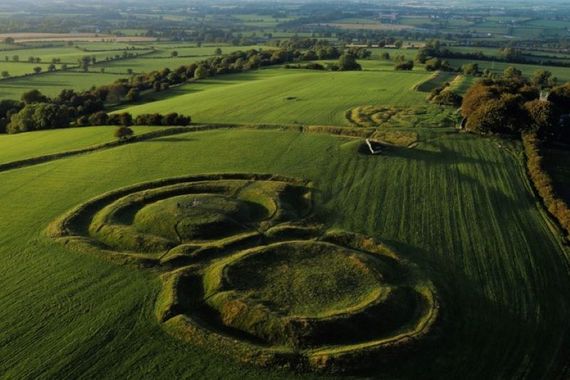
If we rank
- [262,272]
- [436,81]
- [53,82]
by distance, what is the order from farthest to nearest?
1. [53,82]
2. [436,81]
3. [262,272]

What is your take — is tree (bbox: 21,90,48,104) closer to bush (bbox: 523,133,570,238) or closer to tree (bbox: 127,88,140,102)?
tree (bbox: 127,88,140,102)

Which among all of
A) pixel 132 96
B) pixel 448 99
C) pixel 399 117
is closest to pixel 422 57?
pixel 448 99

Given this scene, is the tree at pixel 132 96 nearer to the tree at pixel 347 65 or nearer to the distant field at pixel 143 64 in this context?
the distant field at pixel 143 64

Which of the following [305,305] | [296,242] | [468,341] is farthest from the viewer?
[296,242]

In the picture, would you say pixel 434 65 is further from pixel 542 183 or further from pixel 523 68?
pixel 542 183

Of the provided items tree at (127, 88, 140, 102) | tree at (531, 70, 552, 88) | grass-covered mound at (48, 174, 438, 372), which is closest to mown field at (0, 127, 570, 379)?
grass-covered mound at (48, 174, 438, 372)
